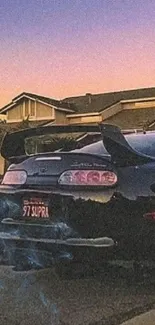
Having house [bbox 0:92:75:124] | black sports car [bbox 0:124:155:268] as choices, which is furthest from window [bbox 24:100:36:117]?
black sports car [bbox 0:124:155:268]

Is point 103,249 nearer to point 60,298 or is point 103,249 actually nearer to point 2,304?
point 60,298

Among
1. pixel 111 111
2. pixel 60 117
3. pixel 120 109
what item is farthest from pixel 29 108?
pixel 120 109

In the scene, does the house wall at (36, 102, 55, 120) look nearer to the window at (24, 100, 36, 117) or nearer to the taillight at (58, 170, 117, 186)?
the window at (24, 100, 36, 117)

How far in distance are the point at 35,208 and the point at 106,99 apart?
101ft

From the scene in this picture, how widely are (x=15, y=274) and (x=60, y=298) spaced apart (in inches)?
32.6

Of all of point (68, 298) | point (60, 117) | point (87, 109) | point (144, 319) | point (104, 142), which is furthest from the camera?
point (87, 109)

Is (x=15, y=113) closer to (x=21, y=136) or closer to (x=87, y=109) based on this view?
(x=87, y=109)

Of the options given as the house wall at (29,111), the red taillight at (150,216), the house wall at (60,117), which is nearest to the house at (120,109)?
the house wall at (60,117)

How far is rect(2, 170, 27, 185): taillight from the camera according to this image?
480 cm

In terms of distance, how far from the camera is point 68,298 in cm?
452

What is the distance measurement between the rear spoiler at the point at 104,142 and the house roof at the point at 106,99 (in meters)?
27.3

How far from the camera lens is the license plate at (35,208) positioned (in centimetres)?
452

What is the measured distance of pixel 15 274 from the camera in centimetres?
523

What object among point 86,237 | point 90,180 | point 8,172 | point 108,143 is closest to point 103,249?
point 86,237
